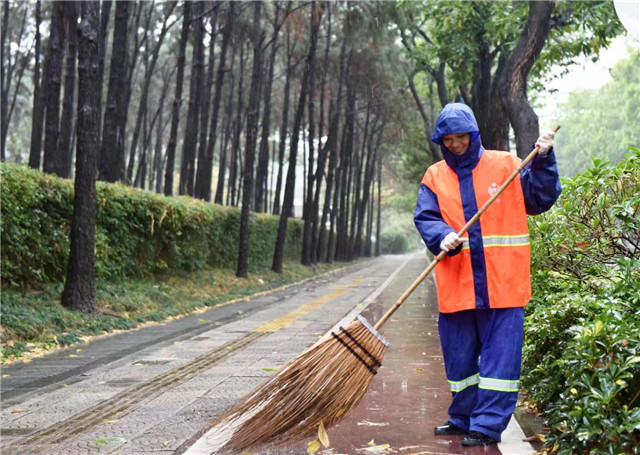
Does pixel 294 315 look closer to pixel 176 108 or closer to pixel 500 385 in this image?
pixel 500 385

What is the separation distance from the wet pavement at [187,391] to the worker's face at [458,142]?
6.15ft

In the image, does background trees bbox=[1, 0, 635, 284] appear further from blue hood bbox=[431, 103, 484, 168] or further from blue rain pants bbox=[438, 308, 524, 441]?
blue rain pants bbox=[438, 308, 524, 441]

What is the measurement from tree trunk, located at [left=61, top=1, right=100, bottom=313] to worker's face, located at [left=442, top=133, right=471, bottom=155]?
8.24 meters

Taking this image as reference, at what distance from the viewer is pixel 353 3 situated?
1072 inches

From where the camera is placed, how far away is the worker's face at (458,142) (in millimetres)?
5148

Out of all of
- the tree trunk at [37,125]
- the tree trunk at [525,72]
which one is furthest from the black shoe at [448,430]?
the tree trunk at [37,125]

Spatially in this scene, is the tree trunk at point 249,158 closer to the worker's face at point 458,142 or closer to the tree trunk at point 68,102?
the tree trunk at point 68,102

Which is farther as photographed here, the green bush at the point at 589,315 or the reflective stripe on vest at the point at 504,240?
the reflective stripe on vest at the point at 504,240

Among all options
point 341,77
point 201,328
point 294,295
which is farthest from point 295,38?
point 201,328

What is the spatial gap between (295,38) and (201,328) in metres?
22.4

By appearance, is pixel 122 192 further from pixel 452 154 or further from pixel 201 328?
pixel 452 154

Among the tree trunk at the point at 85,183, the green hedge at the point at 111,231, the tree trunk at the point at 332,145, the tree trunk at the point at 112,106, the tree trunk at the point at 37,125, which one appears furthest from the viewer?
the tree trunk at the point at 332,145

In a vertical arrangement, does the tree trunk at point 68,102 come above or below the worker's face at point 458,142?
above

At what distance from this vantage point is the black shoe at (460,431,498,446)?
4.82m
